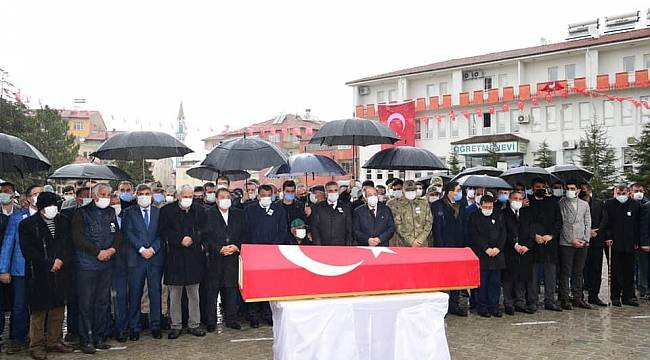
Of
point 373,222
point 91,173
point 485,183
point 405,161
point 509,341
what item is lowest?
point 509,341

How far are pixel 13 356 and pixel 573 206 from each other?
26.3 feet

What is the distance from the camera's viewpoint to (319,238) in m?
7.54

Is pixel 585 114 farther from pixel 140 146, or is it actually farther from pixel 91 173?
pixel 140 146

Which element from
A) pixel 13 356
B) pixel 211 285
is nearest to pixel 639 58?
pixel 211 285

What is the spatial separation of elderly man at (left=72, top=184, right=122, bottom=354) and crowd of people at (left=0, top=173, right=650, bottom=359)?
0.01m

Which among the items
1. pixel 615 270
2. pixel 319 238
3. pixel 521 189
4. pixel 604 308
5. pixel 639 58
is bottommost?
pixel 604 308

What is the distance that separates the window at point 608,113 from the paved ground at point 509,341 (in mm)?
31989

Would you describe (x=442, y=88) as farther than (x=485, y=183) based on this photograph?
Yes

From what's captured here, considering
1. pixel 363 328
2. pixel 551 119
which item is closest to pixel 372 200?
pixel 363 328

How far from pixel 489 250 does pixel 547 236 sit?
3.48 ft

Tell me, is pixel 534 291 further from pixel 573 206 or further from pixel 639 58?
pixel 639 58

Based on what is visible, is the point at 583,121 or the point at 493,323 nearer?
the point at 493,323

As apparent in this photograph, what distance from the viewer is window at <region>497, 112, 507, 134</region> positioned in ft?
135

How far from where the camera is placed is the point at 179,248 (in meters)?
7.02
